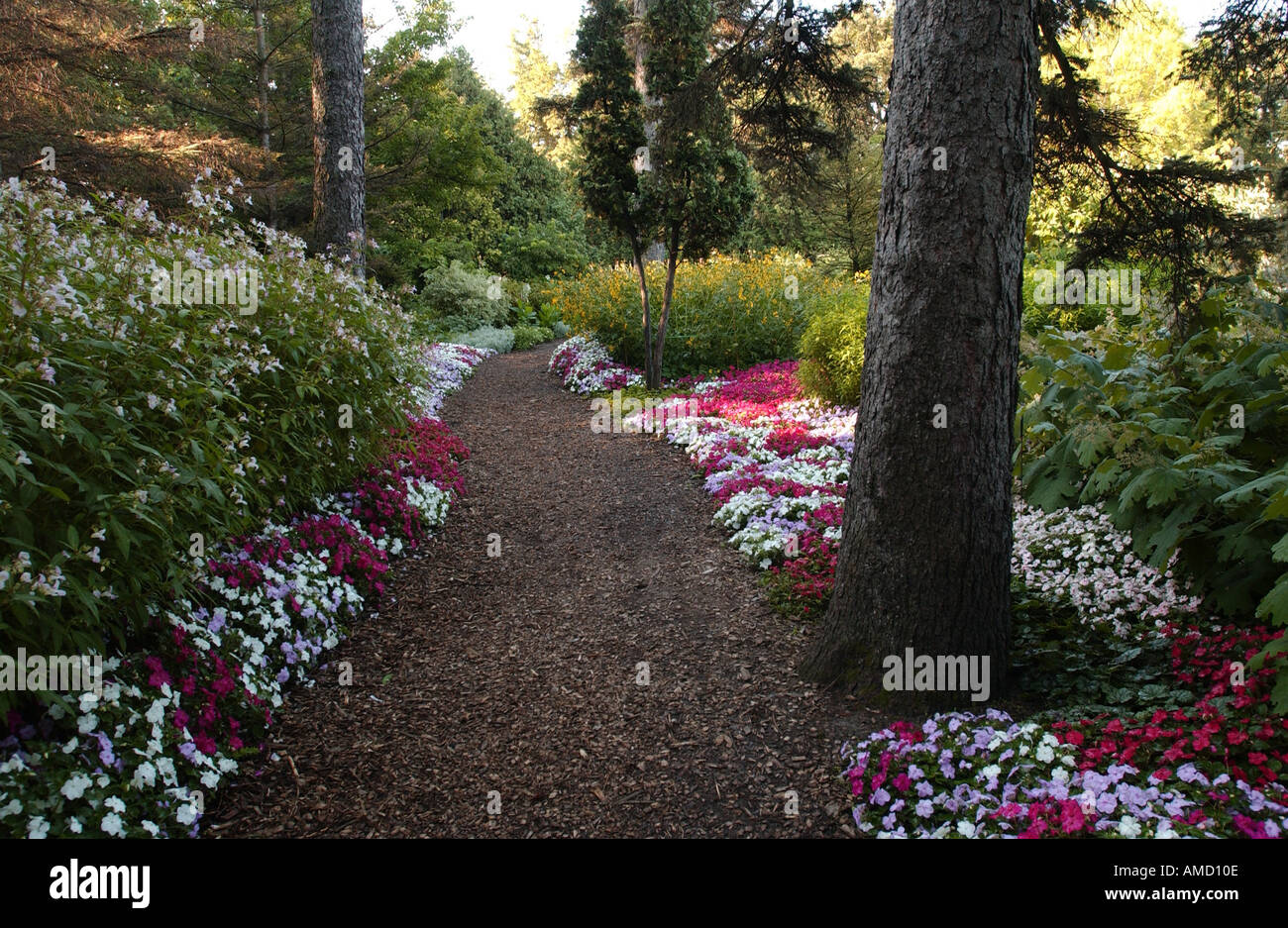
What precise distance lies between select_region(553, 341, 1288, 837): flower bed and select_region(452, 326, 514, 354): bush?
13044 mm

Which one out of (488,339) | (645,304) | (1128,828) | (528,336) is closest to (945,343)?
(1128,828)

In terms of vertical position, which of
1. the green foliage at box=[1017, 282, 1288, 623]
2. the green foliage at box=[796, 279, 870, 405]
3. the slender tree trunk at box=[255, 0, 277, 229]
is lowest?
the green foliage at box=[1017, 282, 1288, 623]

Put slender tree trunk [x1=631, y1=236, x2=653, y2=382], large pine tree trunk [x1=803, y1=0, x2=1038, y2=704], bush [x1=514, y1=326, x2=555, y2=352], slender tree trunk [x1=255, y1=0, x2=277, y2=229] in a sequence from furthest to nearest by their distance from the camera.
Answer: bush [x1=514, y1=326, x2=555, y2=352], slender tree trunk [x1=255, y1=0, x2=277, y2=229], slender tree trunk [x1=631, y1=236, x2=653, y2=382], large pine tree trunk [x1=803, y1=0, x2=1038, y2=704]

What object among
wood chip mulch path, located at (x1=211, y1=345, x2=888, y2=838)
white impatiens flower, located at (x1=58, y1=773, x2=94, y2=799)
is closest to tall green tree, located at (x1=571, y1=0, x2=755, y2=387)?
wood chip mulch path, located at (x1=211, y1=345, x2=888, y2=838)

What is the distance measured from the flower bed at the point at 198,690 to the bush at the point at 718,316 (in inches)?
A: 285

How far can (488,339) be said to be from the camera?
16.7 metres

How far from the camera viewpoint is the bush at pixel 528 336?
57.4 ft

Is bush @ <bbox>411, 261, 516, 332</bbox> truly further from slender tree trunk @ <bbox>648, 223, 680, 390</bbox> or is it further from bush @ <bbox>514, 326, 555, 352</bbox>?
slender tree trunk @ <bbox>648, 223, 680, 390</bbox>

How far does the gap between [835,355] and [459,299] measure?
38.5 ft

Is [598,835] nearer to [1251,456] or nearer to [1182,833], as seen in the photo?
[1182,833]

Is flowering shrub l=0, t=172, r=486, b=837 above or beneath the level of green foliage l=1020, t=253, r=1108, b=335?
beneath

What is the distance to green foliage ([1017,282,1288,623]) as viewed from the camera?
2785mm

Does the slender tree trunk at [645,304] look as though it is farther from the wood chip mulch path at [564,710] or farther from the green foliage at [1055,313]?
the wood chip mulch path at [564,710]

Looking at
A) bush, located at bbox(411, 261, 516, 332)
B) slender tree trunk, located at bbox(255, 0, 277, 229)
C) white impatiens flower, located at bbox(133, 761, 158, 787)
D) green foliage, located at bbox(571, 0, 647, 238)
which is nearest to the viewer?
white impatiens flower, located at bbox(133, 761, 158, 787)
